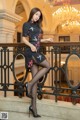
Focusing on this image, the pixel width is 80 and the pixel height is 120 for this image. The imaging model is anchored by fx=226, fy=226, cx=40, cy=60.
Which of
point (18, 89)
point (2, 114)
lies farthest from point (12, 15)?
point (2, 114)

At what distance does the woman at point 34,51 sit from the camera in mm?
3570

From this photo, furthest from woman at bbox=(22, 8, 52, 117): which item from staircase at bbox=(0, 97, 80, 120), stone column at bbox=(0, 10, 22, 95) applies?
stone column at bbox=(0, 10, 22, 95)

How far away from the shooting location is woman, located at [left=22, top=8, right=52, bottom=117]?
3570 millimetres

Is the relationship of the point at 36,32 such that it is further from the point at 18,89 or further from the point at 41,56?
the point at 18,89

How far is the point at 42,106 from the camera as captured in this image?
392 centimetres

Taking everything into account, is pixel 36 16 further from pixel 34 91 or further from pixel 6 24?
pixel 6 24

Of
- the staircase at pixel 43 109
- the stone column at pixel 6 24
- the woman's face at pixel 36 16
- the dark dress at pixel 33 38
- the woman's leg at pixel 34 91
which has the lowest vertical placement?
the staircase at pixel 43 109

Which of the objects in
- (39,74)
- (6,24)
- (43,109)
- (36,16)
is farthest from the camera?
(6,24)

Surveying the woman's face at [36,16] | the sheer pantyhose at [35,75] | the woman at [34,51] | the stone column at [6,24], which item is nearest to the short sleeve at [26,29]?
the woman at [34,51]

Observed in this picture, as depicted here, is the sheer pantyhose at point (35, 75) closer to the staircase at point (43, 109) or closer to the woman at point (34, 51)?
the woman at point (34, 51)

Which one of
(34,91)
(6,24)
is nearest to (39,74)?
(34,91)

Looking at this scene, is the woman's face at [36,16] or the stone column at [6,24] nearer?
the woman's face at [36,16]

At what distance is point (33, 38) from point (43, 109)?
1.25m

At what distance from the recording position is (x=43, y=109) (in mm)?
3904
